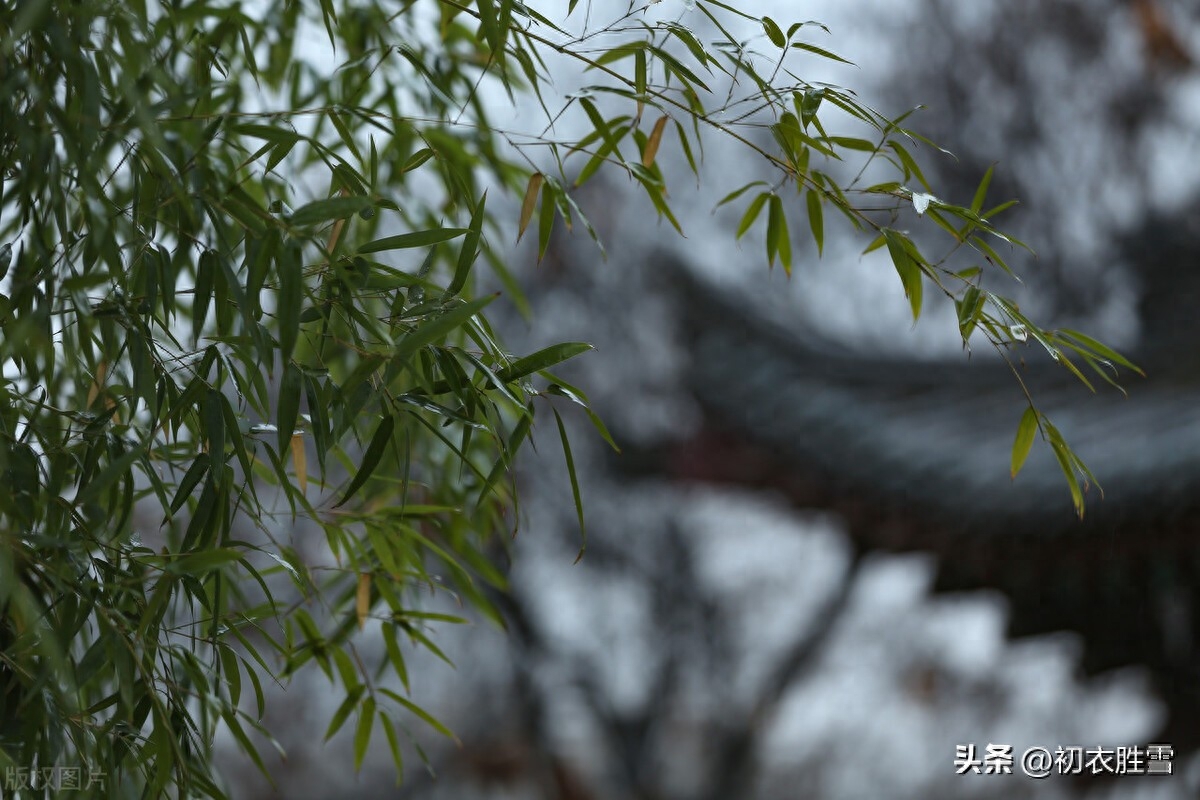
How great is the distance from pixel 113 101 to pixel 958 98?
1.89 metres

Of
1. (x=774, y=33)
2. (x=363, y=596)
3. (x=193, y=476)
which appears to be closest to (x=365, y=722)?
(x=363, y=596)

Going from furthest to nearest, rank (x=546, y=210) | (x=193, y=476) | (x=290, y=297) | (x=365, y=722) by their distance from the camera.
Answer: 1. (x=365, y=722)
2. (x=546, y=210)
3. (x=193, y=476)
4. (x=290, y=297)

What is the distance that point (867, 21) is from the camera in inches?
87.1

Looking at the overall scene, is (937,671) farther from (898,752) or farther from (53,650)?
(53,650)

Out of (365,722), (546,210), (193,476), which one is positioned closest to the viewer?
(193,476)

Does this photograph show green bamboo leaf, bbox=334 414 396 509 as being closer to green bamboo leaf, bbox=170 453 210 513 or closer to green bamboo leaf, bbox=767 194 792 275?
green bamboo leaf, bbox=170 453 210 513

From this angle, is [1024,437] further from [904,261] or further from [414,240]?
[414,240]

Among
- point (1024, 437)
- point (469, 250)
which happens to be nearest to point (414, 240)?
point (469, 250)

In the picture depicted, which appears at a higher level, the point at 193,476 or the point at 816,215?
the point at 816,215

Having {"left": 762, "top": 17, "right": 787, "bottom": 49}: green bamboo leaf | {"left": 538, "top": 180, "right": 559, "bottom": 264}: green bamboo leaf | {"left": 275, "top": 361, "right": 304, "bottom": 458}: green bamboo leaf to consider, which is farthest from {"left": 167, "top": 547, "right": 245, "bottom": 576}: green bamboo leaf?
{"left": 762, "top": 17, "right": 787, "bottom": 49}: green bamboo leaf

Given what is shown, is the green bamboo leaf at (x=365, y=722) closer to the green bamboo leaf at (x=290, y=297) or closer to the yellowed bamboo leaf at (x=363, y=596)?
the yellowed bamboo leaf at (x=363, y=596)

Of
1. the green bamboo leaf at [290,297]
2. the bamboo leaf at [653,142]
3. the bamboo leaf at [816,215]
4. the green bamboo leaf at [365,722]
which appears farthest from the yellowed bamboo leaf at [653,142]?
the green bamboo leaf at [365,722]

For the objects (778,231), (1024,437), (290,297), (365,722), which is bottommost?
(365,722)

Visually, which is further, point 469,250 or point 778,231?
point 778,231
